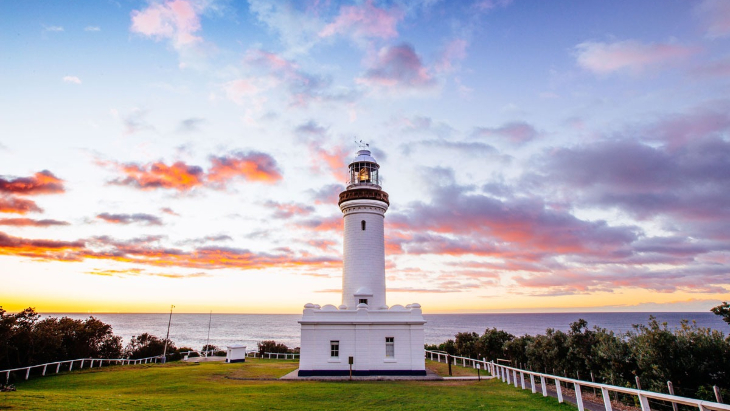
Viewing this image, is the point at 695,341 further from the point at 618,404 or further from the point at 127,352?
the point at 127,352

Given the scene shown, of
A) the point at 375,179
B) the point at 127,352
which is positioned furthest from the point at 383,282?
the point at 127,352

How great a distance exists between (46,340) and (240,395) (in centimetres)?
1439

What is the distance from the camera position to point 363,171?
2494cm

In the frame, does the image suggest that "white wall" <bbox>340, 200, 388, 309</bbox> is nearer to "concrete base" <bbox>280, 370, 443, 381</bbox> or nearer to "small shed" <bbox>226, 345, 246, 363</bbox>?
"concrete base" <bbox>280, 370, 443, 381</bbox>

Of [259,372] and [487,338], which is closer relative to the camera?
[259,372]

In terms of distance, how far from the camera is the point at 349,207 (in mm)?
23875

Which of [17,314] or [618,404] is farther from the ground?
[17,314]

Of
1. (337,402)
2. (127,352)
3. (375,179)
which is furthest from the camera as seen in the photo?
(127,352)

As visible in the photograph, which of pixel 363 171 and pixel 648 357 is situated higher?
pixel 363 171

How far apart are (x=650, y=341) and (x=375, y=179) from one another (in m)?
16.3

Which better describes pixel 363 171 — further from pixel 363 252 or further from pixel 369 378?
pixel 369 378

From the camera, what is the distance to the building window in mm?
19906

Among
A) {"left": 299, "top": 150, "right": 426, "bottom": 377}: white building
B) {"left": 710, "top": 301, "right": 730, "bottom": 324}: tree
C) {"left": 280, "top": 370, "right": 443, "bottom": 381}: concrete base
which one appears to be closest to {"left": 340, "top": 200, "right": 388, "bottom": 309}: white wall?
{"left": 299, "top": 150, "right": 426, "bottom": 377}: white building

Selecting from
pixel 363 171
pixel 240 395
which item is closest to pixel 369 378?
pixel 240 395
